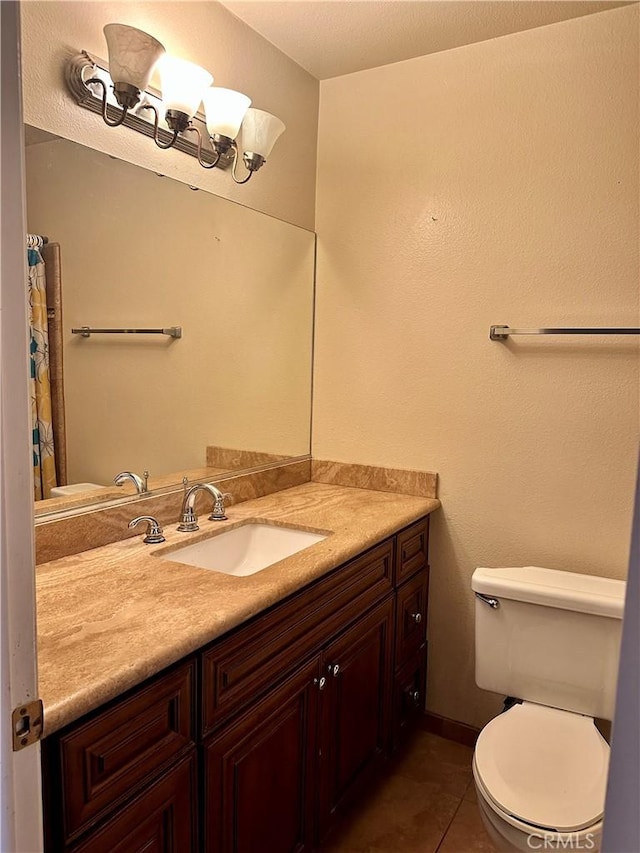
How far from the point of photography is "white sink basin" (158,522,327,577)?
5.79 feet

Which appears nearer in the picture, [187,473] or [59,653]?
[59,653]

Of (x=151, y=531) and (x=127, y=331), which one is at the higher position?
(x=127, y=331)

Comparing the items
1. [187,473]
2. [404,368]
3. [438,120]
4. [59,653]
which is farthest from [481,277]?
[59,653]

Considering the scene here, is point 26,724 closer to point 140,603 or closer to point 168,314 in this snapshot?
point 140,603

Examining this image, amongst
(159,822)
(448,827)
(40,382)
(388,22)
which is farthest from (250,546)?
(388,22)

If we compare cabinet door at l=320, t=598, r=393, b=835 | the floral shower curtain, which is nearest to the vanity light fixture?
the floral shower curtain

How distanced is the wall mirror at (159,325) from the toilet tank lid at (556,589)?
92 centimetres

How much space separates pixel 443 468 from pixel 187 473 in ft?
3.01

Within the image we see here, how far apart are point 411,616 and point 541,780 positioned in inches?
28.0

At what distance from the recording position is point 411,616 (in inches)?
82.9

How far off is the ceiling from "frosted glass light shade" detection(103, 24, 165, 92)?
52 cm

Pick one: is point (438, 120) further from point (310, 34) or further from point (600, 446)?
point (600, 446)

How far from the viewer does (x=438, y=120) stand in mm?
2135

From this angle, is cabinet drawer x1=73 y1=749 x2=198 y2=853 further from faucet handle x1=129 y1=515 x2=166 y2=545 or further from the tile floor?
the tile floor
